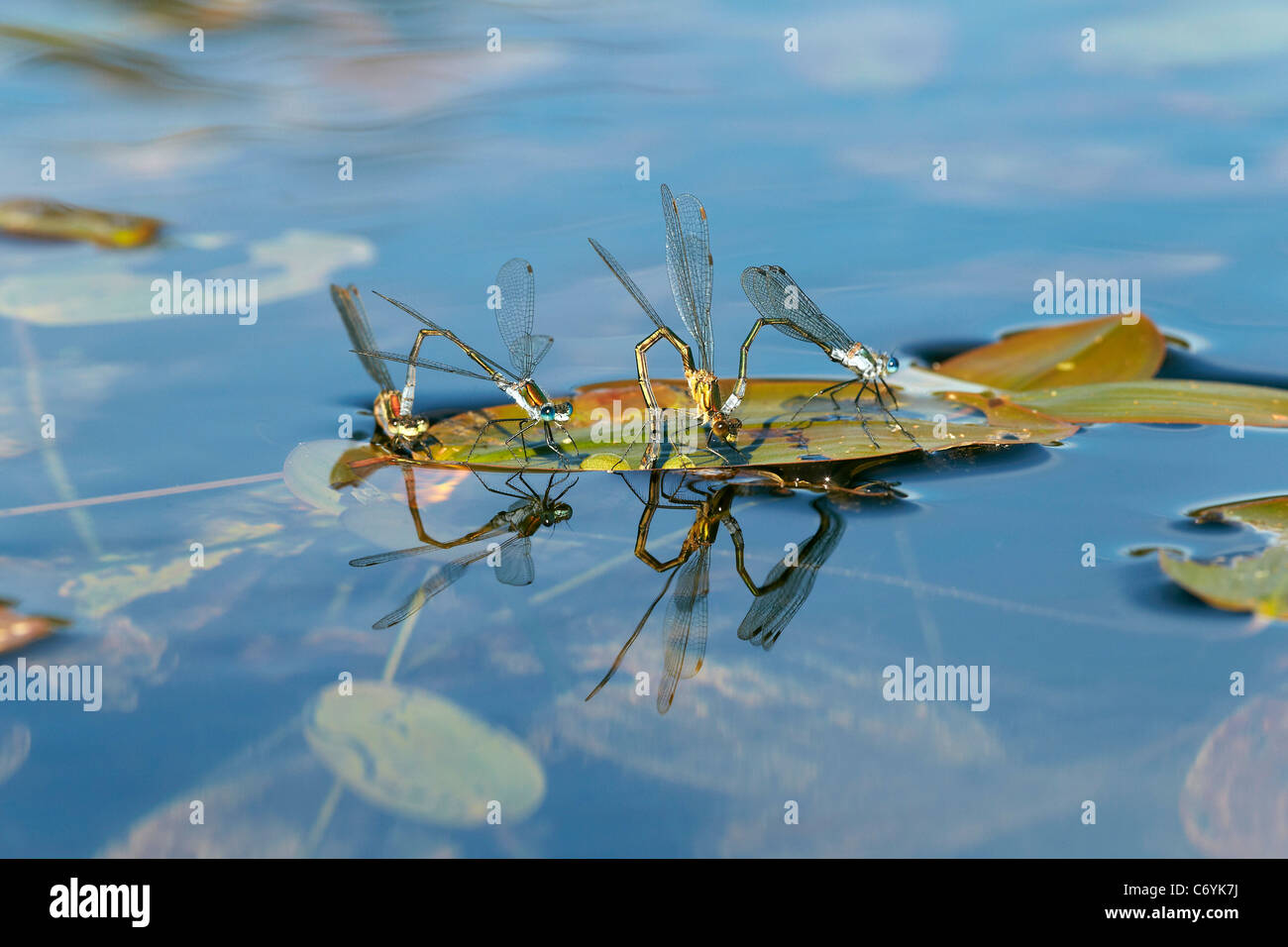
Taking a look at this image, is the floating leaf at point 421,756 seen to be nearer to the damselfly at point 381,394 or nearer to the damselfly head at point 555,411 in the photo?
the damselfly at point 381,394

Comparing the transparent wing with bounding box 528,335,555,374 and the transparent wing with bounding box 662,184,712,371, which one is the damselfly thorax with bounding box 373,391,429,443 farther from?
the transparent wing with bounding box 662,184,712,371

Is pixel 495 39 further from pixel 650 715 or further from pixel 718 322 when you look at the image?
pixel 650 715

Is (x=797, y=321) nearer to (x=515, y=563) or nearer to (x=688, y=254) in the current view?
(x=688, y=254)

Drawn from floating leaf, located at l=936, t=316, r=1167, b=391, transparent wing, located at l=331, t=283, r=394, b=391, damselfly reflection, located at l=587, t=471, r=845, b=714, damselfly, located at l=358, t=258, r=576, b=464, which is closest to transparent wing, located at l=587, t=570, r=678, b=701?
damselfly reflection, located at l=587, t=471, r=845, b=714

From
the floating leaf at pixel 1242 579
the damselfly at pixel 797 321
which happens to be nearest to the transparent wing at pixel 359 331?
the damselfly at pixel 797 321

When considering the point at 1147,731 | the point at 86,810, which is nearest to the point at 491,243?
the point at 86,810
